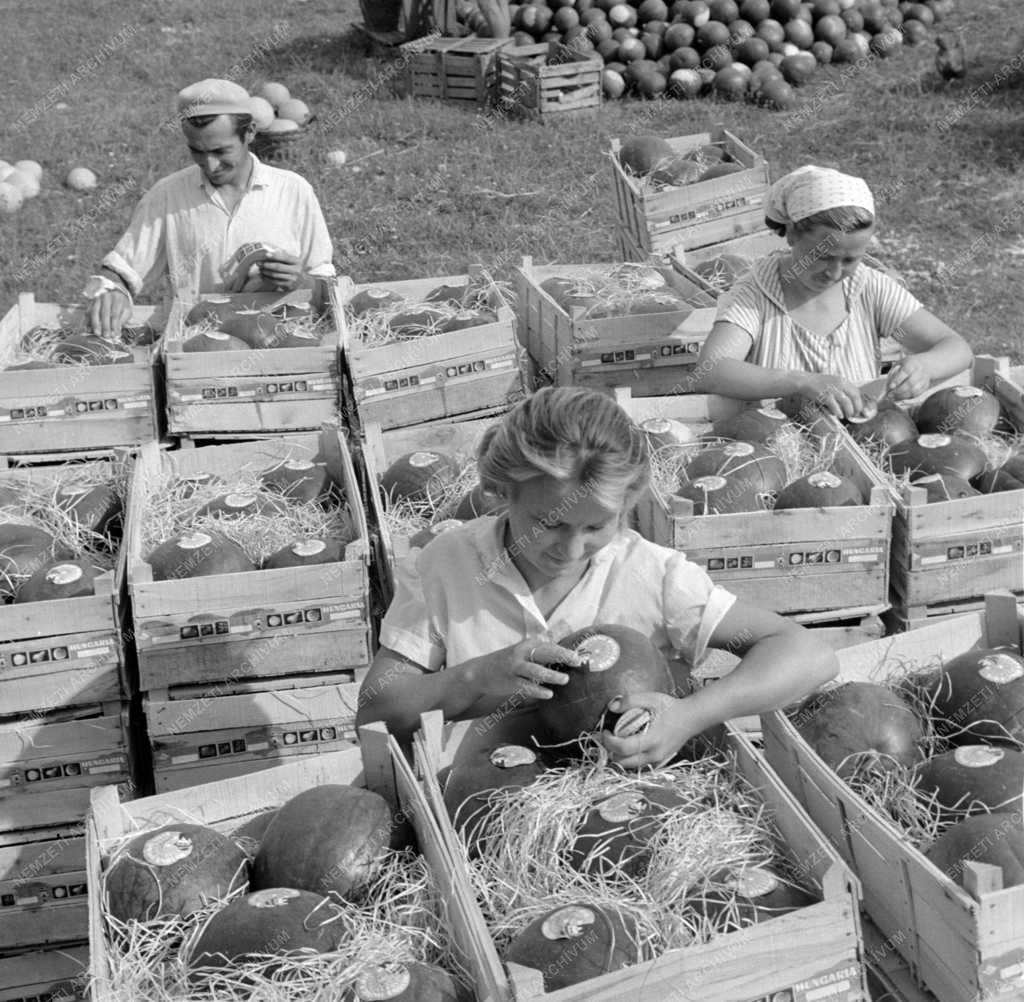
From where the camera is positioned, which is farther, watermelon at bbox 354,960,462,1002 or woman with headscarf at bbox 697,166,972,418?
woman with headscarf at bbox 697,166,972,418

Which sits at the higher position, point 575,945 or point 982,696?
point 575,945

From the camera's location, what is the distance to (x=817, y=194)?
505cm

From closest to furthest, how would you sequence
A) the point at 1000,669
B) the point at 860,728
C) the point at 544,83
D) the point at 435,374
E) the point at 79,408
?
the point at 860,728 → the point at 1000,669 → the point at 79,408 → the point at 435,374 → the point at 544,83

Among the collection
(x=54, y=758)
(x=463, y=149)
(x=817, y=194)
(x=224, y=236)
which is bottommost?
(x=463, y=149)

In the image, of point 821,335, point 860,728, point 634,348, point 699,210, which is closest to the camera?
point 860,728

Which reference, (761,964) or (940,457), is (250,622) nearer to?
(761,964)

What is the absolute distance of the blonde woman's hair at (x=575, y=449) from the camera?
9.85ft

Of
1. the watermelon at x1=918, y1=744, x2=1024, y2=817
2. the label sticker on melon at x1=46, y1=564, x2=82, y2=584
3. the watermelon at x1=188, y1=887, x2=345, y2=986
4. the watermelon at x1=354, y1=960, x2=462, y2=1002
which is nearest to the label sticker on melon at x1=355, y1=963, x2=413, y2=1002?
the watermelon at x1=354, y1=960, x2=462, y2=1002

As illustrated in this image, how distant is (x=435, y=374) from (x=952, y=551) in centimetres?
258

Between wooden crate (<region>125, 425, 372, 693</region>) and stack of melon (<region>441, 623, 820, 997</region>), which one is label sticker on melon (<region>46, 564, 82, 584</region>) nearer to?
wooden crate (<region>125, 425, 372, 693</region>)

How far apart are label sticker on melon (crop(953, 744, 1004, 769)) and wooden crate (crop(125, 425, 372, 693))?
6.68ft

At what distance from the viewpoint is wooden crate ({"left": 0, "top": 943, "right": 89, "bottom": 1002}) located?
4.30 metres

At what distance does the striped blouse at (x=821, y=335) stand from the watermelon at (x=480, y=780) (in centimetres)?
282

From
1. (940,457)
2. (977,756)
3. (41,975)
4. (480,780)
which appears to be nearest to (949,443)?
(940,457)
